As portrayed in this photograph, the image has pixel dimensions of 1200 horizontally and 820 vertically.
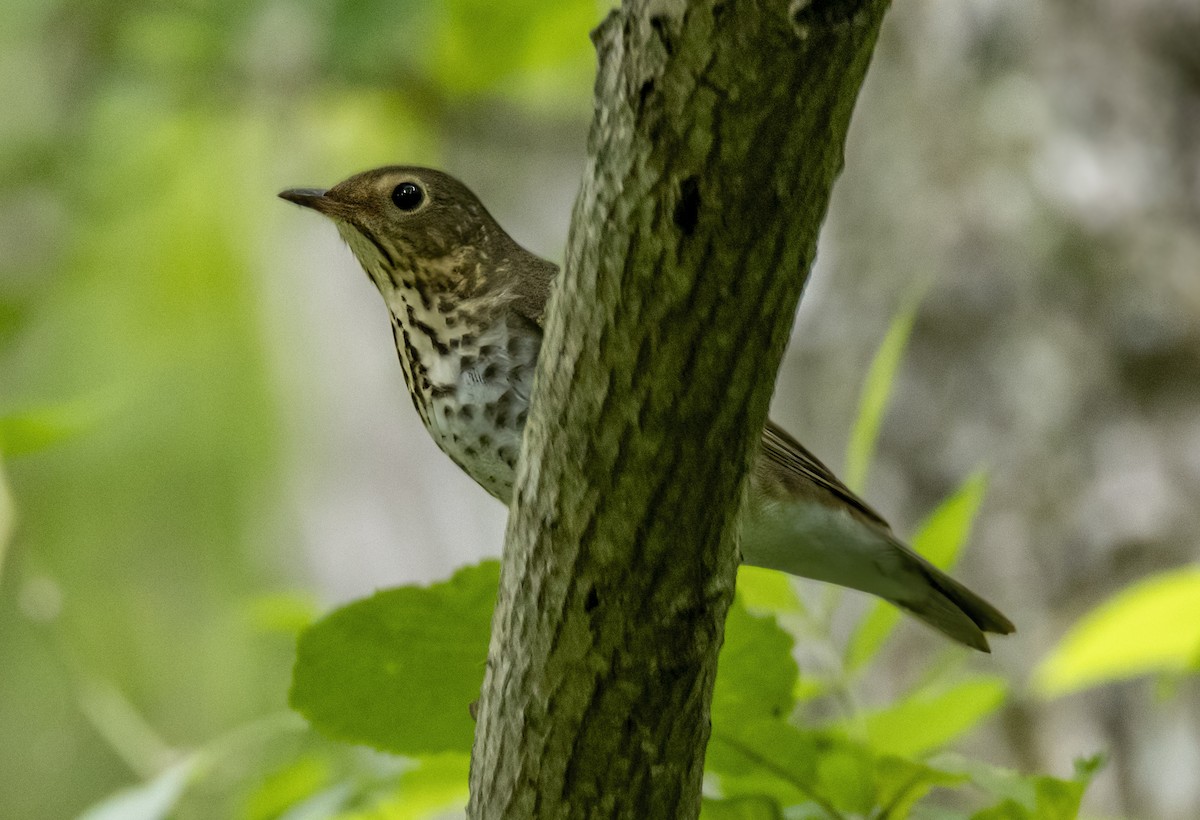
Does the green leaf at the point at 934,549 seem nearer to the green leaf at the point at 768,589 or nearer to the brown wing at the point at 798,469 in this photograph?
the green leaf at the point at 768,589

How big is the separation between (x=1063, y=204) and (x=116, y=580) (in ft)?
16.3

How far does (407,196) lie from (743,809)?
1.58m

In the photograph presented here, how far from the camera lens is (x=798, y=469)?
2.42 metres

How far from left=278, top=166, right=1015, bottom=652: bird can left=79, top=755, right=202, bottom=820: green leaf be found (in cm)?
66

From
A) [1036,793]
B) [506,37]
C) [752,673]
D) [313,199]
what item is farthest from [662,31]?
[506,37]

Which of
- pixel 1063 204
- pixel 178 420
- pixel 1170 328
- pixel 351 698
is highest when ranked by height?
pixel 1063 204

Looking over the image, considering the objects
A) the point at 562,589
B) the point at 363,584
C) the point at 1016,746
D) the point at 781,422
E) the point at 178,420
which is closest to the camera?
the point at 562,589

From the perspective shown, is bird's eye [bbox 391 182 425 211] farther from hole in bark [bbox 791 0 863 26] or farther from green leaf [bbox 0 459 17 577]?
hole in bark [bbox 791 0 863 26]

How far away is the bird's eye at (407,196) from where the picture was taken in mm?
2697

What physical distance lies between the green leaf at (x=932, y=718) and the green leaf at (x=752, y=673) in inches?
8.2

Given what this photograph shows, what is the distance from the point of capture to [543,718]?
1.40m

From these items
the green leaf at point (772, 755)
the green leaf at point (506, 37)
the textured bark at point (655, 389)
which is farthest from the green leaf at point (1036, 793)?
the green leaf at point (506, 37)

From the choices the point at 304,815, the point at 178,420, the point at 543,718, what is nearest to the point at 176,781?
the point at 304,815

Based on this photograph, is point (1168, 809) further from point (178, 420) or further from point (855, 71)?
point (178, 420)
